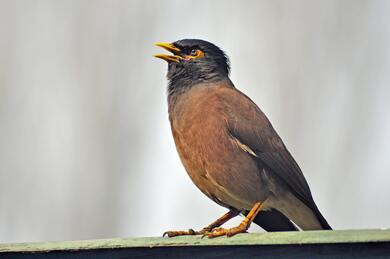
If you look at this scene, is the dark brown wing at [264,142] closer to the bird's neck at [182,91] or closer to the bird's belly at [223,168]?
the bird's belly at [223,168]

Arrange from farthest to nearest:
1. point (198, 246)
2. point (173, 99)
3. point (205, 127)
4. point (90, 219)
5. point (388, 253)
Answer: point (90, 219)
point (173, 99)
point (205, 127)
point (198, 246)
point (388, 253)

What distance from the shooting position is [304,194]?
5035mm

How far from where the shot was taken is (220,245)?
3.83 m

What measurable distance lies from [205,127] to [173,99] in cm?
39

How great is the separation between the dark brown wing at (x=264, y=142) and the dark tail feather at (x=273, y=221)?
0.65 ft

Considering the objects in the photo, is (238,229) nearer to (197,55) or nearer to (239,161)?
(239,161)

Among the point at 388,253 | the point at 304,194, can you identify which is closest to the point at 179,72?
the point at 304,194

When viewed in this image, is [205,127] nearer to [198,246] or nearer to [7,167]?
[198,246]

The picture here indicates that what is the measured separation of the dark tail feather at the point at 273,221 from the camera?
204 inches

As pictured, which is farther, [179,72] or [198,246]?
[179,72]

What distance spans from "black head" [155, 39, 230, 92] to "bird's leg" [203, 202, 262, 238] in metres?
0.81

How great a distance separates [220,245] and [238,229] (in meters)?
0.54

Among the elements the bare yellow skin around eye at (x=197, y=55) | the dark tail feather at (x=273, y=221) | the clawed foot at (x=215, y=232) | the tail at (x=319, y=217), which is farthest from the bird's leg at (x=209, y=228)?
the bare yellow skin around eye at (x=197, y=55)

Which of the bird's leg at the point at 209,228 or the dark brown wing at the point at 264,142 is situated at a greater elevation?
the dark brown wing at the point at 264,142
